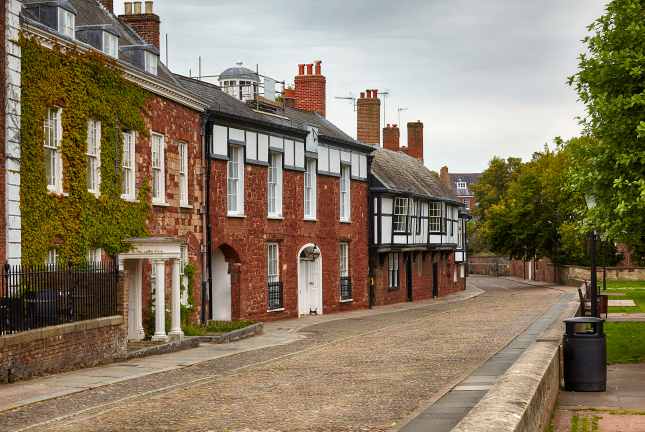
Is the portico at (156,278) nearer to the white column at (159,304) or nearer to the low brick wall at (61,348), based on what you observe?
the white column at (159,304)

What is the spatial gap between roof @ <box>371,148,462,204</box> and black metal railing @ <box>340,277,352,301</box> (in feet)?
17.4

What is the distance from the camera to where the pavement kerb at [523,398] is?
8578 mm

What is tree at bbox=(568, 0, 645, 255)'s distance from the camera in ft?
58.7

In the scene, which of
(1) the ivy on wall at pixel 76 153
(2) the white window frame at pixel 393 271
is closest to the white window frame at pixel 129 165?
(1) the ivy on wall at pixel 76 153

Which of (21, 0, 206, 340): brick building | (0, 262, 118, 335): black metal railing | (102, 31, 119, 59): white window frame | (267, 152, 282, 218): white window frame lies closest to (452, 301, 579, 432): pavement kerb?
(0, 262, 118, 335): black metal railing

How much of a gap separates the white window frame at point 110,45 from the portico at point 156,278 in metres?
4.78

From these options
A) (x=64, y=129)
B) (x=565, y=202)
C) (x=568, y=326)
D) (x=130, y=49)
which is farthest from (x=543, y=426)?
(x=565, y=202)

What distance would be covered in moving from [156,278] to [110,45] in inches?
237

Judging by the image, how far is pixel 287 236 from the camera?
38.5 metres

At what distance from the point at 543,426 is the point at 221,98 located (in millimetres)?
25357

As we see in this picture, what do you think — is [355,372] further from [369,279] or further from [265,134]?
[369,279]

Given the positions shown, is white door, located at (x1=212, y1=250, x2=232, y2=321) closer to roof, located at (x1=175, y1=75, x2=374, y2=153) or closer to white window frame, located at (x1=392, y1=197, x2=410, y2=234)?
roof, located at (x1=175, y1=75, x2=374, y2=153)

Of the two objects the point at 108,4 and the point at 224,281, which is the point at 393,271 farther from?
the point at 108,4

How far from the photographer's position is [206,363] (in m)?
22.0
